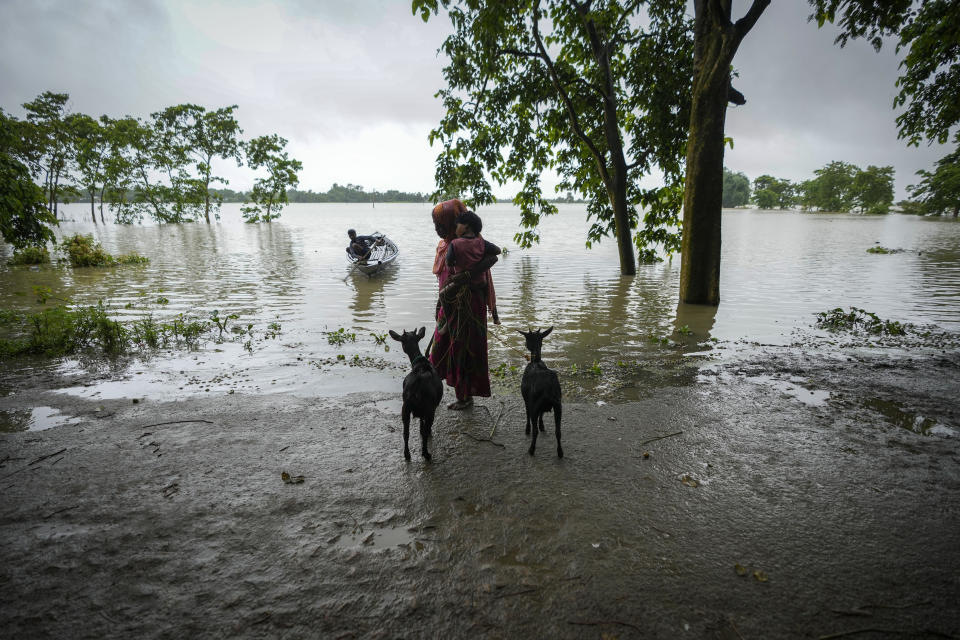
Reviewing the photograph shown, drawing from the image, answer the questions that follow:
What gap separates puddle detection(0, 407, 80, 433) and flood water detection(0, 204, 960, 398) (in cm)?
54

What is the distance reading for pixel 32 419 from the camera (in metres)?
4.28

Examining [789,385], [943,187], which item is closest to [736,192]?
[943,187]

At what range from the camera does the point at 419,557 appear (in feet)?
8.16

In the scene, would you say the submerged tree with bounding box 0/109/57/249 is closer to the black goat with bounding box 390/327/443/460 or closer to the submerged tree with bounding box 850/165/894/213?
the black goat with bounding box 390/327/443/460

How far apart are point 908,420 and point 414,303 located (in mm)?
9640

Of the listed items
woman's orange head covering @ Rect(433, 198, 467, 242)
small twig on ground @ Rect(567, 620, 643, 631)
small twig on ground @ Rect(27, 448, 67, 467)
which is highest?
woman's orange head covering @ Rect(433, 198, 467, 242)

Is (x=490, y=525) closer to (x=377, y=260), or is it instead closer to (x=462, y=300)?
(x=462, y=300)

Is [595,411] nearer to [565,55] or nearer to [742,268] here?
[565,55]

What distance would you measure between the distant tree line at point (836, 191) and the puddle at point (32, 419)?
310ft

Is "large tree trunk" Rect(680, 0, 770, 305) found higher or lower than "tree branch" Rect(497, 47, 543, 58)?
lower

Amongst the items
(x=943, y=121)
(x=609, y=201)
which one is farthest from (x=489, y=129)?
(x=943, y=121)

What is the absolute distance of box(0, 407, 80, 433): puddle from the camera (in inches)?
161

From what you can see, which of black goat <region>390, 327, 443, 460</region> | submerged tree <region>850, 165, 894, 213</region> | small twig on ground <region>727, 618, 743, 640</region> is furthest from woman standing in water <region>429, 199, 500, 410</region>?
submerged tree <region>850, 165, 894, 213</region>

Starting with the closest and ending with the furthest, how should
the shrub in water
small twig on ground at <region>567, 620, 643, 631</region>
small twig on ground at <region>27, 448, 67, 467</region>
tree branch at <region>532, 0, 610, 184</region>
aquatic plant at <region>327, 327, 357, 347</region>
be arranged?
small twig on ground at <region>567, 620, 643, 631</region>
small twig on ground at <region>27, 448, 67, 467</region>
aquatic plant at <region>327, 327, 357, 347</region>
tree branch at <region>532, 0, 610, 184</region>
the shrub in water
